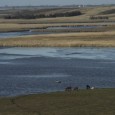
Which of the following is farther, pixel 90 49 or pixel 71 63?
pixel 90 49

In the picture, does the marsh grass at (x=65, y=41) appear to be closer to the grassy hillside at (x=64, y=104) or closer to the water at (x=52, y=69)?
the water at (x=52, y=69)

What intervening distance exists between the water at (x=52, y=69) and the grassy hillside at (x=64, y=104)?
15.7 feet

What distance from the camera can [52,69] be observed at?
46.6 metres

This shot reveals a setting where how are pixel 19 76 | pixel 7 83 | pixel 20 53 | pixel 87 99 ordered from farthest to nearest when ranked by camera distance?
pixel 20 53, pixel 19 76, pixel 7 83, pixel 87 99

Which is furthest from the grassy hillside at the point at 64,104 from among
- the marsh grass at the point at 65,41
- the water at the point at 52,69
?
the marsh grass at the point at 65,41

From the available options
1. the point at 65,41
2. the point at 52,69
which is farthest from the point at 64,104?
the point at 65,41

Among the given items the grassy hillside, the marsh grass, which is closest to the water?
the marsh grass

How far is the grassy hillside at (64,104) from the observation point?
2453 cm

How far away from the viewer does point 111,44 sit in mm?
64375

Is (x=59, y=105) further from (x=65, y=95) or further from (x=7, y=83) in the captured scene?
(x=7, y=83)

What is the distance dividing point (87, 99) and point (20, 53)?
34238mm

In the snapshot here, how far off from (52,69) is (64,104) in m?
20.5

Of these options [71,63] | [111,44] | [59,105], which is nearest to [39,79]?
[71,63]

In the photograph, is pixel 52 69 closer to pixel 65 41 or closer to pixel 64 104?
pixel 64 104
